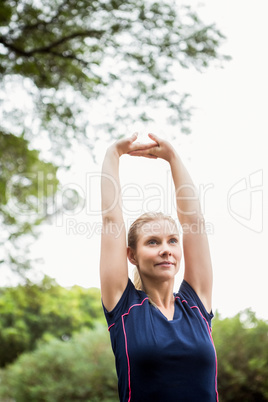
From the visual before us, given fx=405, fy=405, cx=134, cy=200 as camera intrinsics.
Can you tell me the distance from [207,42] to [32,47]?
2.60 m

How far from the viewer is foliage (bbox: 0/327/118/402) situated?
22.8 ft

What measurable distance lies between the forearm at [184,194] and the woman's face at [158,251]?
0.12m

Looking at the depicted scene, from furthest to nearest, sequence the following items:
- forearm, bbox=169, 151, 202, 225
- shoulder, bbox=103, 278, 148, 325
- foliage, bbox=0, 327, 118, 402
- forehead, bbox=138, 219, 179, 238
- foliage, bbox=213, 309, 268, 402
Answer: foliage, bbox=0, 327, 118, 402, foliage, bbox=213, 309, 268, 402, forearm, bbox=169, 151, 202, 225, forehead, bbox=138, 219, 179, 238, shoulder, bbox=103, 278, 148, 325

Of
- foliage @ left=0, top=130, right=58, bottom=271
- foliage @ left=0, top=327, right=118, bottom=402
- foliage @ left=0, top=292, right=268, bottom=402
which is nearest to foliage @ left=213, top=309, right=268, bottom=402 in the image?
foliage @ left=0, top=292, right=268, bottom=402

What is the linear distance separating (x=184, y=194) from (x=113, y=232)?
0.41m

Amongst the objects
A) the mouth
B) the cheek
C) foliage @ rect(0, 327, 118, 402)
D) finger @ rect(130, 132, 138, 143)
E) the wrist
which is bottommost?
foliage @ rect(0, 327, 118, 402)

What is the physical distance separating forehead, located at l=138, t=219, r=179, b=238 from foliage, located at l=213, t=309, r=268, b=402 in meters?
4.75

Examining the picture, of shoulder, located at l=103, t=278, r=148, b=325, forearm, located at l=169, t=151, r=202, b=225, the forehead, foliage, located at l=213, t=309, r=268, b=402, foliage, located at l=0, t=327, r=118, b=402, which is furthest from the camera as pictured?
foliage, located at l=0, t=327, r=118, b=402

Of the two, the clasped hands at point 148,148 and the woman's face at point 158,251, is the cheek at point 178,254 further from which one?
the clasped hands at point 148,148

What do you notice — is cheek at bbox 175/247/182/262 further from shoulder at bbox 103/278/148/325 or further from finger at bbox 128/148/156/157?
finger at bbox 128/148/156/157

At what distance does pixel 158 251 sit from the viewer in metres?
1.64

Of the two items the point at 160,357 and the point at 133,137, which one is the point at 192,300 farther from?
the point at 133,137

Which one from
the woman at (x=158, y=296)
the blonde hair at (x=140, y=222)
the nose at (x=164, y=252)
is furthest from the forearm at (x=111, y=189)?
the nose at (x=164, y=252)

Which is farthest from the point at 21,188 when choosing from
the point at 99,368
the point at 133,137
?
the point at 133,137
